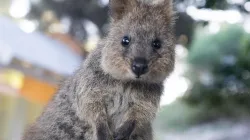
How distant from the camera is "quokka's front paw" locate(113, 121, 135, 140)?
3102 millimetres

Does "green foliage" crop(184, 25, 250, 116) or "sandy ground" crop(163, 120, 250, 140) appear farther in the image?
"sandy ground" crop(163, 120, 250, 140)

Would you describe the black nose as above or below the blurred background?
below

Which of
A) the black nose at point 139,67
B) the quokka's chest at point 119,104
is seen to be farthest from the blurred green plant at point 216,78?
the black nose at point 139,67

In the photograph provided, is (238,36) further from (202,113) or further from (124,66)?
(124,66)

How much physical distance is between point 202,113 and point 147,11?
19.7 ft

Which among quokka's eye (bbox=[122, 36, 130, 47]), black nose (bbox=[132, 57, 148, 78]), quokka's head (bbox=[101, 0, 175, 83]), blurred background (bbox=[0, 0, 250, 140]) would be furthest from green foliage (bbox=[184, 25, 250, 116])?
black nose (bbox=[132, 57, 148, 78])

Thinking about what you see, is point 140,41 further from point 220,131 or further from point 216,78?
point 220,131

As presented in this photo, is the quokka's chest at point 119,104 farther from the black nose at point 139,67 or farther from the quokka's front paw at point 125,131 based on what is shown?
the black nose at point 139,67

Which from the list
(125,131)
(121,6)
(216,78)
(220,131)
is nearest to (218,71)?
(216,78)

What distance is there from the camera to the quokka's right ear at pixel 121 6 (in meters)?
3.23

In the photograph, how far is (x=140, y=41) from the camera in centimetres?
312

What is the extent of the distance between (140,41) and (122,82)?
0.81ft

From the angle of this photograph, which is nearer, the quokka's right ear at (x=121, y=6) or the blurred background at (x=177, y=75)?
the quokka's right ear at (x=121, y=6)

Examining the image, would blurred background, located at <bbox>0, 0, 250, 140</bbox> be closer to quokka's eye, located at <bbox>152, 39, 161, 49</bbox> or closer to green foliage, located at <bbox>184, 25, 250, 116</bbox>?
green foliage, located at <bbox>184, 25, 250, 116</bbox>
